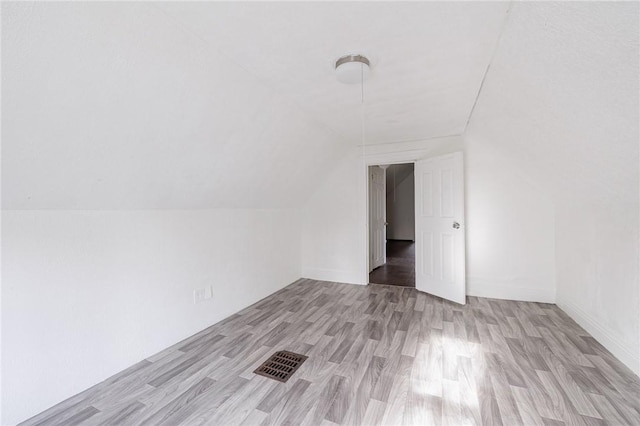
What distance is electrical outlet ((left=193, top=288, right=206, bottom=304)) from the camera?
2596mm

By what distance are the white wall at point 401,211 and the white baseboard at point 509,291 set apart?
596cm

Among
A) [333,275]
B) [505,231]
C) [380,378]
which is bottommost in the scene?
[380,378]

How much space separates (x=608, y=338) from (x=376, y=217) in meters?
3.42

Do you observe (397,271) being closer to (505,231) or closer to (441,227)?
(441,227)

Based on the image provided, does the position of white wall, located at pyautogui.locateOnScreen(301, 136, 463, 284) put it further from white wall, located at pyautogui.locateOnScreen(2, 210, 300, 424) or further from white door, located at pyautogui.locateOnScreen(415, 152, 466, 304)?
white wall, located at pyautogui.locateOnScreen(2, 210, 300, 424)

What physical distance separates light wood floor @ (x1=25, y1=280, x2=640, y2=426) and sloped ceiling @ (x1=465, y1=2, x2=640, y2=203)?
1.42 metres

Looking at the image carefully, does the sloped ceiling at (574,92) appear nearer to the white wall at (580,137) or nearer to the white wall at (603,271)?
the white wall at (580,137)

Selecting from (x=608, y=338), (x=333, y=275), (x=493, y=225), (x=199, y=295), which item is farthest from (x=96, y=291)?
(x=493, y=225)

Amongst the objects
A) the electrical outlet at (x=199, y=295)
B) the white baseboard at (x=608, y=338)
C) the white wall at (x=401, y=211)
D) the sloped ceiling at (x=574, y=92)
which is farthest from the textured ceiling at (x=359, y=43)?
the white wall at (x=401, y=211)

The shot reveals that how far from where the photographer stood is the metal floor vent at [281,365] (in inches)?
74.9

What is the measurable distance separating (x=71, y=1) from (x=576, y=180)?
Result: 3.75 metres

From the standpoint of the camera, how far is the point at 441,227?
138 inches

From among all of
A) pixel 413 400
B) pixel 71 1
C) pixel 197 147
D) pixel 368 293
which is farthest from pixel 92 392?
pixel 368 293

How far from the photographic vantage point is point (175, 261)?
242 centimetres
